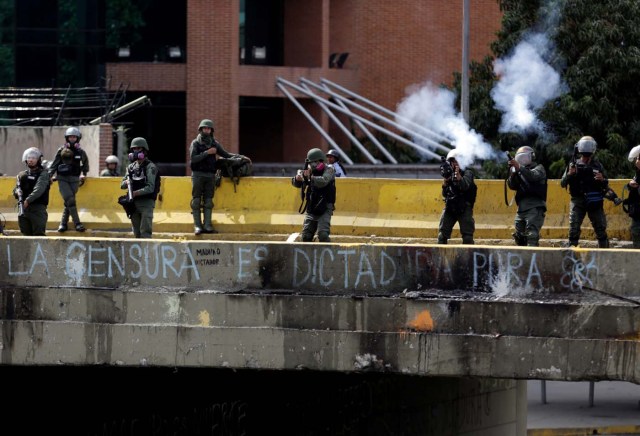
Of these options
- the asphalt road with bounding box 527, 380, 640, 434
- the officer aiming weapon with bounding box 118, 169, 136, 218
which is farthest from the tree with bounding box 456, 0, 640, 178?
the officer aiming weapon with bounding box 118, 169, 136, 218

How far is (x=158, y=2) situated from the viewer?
3512 centimetres

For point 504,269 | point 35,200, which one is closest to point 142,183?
point 35,200

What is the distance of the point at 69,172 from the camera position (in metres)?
19.0

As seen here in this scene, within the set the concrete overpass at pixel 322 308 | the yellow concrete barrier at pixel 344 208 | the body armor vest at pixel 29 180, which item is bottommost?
the concrete overpass at pixel 322 308

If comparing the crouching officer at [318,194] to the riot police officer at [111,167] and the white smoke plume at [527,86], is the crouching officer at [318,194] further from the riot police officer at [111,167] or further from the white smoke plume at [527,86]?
the white smoke plume at [527,86]

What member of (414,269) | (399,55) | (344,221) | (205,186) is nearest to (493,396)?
(344,221)

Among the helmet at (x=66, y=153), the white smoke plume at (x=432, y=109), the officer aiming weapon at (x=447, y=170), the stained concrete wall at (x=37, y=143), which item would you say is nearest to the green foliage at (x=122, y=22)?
the white smoke plume at (x=432, y=109)

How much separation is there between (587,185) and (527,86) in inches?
340

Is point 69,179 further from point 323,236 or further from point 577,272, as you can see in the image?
point 577,272

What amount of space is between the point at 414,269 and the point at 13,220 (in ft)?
30.4

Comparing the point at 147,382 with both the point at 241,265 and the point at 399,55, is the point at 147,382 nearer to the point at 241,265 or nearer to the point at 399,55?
the point at 241,265

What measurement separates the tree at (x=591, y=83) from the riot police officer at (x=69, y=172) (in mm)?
8400

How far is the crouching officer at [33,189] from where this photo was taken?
1688 cm

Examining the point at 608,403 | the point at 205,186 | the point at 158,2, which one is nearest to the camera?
the point at 205,186
